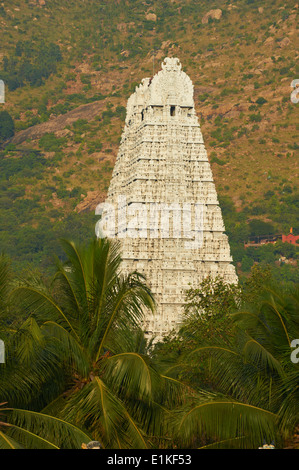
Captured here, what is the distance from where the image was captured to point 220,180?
183 m

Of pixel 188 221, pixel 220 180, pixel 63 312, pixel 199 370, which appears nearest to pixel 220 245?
pixel 188 221

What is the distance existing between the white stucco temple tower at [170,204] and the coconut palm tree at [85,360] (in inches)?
1143

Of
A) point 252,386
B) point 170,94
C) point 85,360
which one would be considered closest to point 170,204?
point 170,94

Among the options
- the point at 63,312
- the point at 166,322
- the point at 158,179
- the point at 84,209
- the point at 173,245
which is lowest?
the point at 63,312

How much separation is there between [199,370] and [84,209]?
152429 mm

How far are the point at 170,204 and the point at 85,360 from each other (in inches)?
1322

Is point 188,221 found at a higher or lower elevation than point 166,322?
higher

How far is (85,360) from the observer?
90.6 feet

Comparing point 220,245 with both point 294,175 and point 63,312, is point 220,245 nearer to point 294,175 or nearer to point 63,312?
point 63,312

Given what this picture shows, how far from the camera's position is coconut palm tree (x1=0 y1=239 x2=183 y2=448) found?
86.5 feet

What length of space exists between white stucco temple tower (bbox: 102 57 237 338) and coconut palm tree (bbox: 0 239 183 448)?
29.0 metres

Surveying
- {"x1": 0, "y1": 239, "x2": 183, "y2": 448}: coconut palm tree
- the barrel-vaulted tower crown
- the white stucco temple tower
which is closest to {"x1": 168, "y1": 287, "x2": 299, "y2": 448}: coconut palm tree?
{"x1": 0, "y1": 239, "x2": 183, "y2": 448}: coconut palm tree

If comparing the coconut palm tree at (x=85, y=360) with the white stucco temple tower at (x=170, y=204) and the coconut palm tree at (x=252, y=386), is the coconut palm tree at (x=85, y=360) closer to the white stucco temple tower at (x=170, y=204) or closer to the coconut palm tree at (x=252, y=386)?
the coconut palm tree at (x=252, y=386)

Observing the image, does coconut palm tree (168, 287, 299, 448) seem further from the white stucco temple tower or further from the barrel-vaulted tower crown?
the barrel-vaulted tower crown
